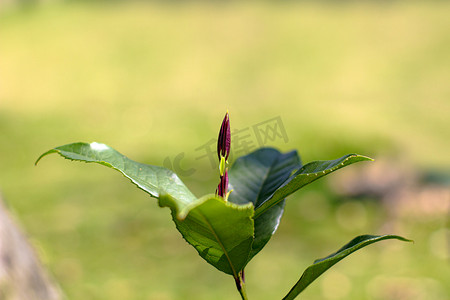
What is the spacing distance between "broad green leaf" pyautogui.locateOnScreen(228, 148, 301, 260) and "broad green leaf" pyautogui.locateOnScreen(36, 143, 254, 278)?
3.4 inches

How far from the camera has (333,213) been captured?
4.38 metres

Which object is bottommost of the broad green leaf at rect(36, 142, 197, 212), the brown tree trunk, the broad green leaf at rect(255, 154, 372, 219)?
the brown tree trunk

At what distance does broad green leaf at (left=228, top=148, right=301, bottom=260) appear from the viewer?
803 millimetres

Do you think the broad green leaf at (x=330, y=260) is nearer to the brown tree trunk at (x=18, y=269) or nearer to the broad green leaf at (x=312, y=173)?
the broad green leaf at (x=312, y=173)

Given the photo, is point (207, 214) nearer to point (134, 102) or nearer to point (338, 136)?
point (338, 136)

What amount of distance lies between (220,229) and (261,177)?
0.96ft

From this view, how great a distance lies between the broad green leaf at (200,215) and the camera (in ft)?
2.02

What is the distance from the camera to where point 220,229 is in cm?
65

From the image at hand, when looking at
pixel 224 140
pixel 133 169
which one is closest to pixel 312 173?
pixel 224 140

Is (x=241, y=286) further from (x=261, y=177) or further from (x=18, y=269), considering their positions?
(x=18, y=269)

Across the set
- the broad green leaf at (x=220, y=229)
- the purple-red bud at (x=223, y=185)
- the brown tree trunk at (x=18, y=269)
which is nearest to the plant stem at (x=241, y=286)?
the broad green leaf at (x=220, y=229)

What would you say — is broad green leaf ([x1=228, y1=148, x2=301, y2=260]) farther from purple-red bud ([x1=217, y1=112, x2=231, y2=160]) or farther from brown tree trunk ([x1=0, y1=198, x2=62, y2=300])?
→ brown tree trunk ([x1=0, y1=198, x2=62, y2=300])

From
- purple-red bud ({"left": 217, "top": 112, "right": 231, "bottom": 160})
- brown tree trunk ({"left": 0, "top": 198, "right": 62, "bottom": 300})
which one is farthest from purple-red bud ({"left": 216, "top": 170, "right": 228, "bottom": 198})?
brown tree trunk ({"left": 0, "top": 198, "right": 62, "bottom": 300})

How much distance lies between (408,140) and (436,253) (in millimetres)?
2666
